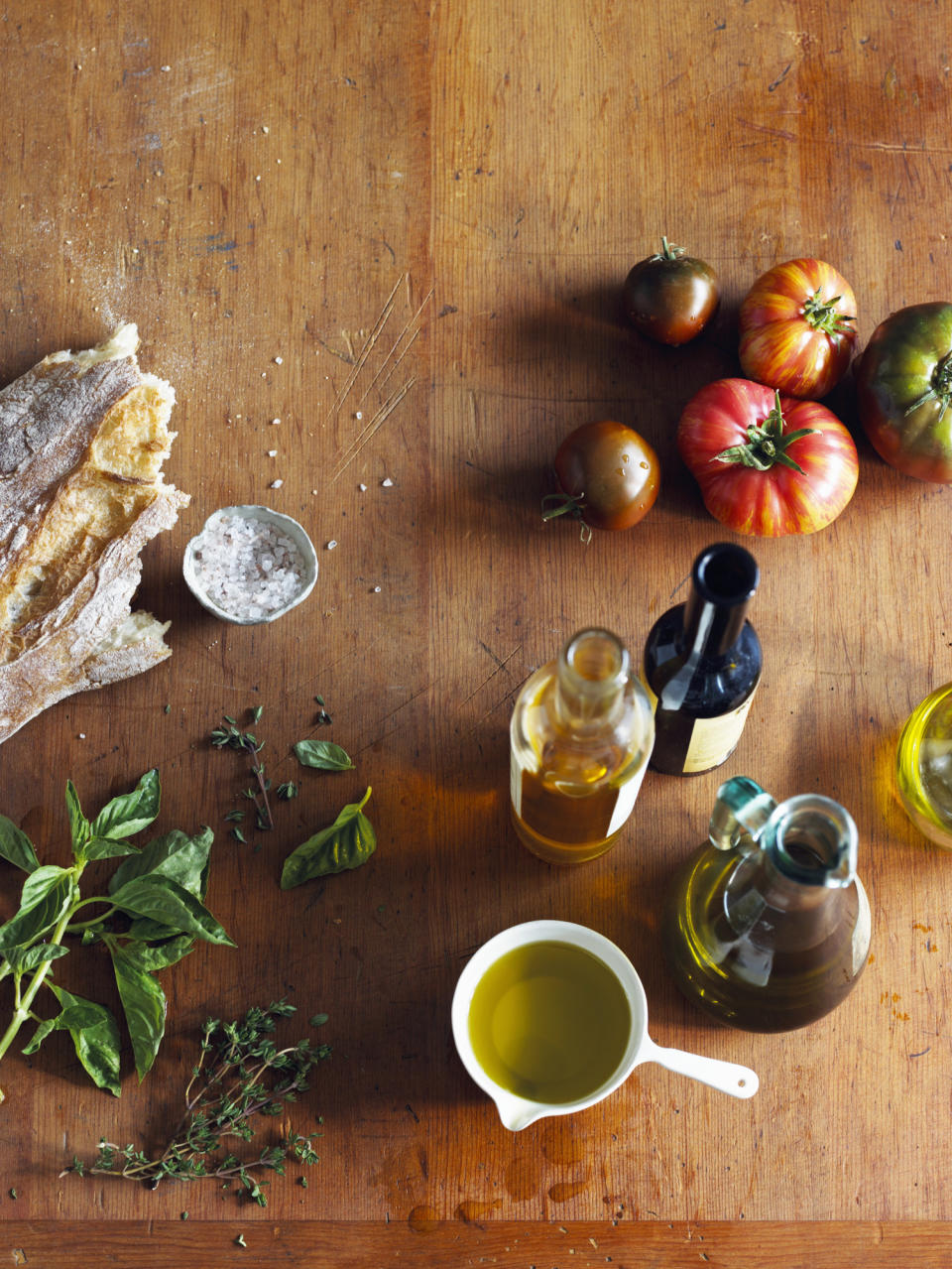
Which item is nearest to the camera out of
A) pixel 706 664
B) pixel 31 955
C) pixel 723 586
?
pixel 723 586

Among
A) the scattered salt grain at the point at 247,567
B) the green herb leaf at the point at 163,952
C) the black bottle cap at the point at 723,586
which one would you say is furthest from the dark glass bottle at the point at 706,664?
the green herb leaf at the point at 163,952

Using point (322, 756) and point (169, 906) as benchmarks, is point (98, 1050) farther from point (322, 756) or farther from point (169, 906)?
point (322, 756)

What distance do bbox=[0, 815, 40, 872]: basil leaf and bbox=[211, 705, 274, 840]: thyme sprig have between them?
22 cm

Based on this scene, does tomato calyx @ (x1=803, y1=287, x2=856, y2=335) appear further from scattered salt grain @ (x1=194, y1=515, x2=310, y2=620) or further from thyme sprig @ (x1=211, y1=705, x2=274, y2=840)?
thyme sprig @ (x1=211, y1=705, x2=274, y2=840)

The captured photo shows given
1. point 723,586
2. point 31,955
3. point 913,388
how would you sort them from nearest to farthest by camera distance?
point 723,586 < point 31,955 < point 913,388

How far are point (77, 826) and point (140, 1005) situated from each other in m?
0.20

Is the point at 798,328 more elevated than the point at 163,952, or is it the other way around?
the point at 798,328

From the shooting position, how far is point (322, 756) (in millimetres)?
1266

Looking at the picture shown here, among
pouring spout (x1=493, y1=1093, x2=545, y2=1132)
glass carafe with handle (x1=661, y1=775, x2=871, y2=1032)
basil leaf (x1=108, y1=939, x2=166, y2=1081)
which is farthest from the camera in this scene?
basil leaf (x1=108, y1=939, x2=166, y2=1081)

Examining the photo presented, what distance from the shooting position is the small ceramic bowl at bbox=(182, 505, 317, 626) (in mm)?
1255

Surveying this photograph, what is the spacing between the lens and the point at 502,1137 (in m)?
1.20

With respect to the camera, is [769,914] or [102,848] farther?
[102,848]

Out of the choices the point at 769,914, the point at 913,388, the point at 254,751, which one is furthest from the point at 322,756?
the point at 913,388

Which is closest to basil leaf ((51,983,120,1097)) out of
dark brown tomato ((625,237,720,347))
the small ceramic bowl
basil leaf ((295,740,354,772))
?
basil leaf ((295,740,354,772))
